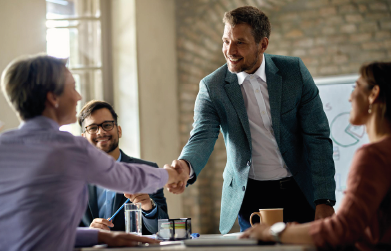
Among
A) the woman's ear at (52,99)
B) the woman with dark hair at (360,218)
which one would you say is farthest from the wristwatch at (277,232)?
the woman's ear at (52,99)

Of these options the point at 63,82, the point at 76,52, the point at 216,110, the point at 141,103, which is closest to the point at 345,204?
the point at 63,82

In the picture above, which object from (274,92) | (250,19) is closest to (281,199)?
(274,92)

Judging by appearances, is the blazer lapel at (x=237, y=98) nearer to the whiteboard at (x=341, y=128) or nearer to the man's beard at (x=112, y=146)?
the man's beard at (x=112, y=146)

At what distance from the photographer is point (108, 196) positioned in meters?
2.46

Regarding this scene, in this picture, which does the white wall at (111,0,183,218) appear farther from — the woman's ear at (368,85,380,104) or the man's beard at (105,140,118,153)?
the woman's ear at (368,85,380,104)

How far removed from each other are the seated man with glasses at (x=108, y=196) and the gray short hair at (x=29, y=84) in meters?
0.90

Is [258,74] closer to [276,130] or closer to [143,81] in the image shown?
[276,130]

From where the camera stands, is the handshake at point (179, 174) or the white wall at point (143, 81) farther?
the white wall at point (143, 81)

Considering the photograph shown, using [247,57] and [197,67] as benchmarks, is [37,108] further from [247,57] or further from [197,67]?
[197,67]

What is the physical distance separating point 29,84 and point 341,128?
130 inches

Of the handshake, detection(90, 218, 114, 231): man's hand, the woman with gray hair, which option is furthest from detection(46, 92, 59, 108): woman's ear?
detection(90, 218, 114, 231): man's hand

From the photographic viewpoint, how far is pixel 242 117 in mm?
2160

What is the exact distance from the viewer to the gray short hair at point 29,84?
1.32 metres

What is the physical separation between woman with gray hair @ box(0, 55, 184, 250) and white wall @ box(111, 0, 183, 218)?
2.50 metres
